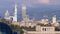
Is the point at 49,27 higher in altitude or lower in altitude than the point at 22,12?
lower

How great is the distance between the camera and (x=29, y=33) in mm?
10875

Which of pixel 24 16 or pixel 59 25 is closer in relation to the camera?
pixel 59 25

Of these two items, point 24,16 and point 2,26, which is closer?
point 2,26

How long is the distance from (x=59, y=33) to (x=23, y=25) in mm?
1919

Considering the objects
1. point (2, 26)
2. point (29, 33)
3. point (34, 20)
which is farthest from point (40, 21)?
point (2, 26)

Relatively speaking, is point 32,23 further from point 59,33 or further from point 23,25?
point 59,33

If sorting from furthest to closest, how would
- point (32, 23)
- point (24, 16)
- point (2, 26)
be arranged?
1. point (24, 16)
2. point (32, 23)
3. point (2, 26)

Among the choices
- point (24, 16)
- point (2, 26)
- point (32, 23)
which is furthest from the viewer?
point (24, 16)

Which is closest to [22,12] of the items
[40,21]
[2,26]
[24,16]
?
[24,16]

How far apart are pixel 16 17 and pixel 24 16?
1.53 feet

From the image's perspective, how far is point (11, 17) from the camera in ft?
32.5

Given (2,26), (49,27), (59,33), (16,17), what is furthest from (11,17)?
(2,26)

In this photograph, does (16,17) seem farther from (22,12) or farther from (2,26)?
(2,26)

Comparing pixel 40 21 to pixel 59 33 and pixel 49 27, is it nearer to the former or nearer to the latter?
pixel 49 27
